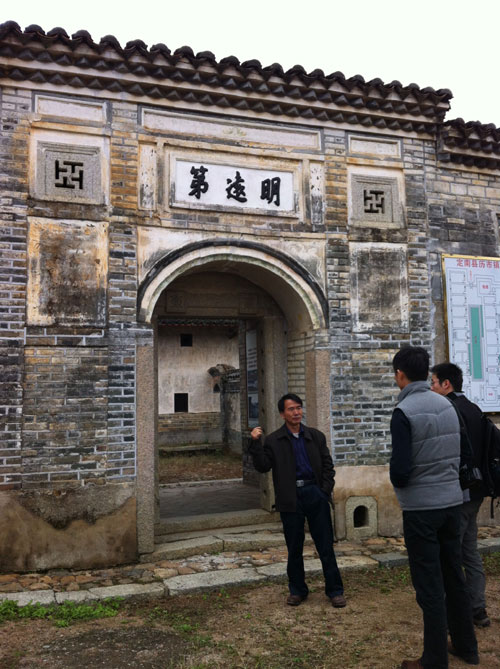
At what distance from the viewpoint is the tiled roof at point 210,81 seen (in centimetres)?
598

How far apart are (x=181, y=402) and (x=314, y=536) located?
52.7 feet

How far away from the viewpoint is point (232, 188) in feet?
22.3

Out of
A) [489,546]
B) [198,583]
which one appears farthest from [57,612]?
[489,546]

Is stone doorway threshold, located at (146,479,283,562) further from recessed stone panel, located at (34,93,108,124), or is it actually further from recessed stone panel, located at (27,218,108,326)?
recessed stone panel, located at (34,93,108,124)

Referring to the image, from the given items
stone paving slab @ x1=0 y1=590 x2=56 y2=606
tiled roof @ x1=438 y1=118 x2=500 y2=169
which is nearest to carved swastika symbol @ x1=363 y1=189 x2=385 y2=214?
tiled roof @ x1=438 y1=118 x2=500 y2=169

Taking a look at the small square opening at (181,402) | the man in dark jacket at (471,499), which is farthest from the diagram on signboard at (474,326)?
the small square opening at (181,402)

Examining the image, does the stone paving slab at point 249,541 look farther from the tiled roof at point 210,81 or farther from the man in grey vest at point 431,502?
the tiled roof at point 210,81

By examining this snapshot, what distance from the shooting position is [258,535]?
6832mm

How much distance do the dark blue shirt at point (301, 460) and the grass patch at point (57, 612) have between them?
190cm

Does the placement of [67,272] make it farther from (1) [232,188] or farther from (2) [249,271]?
(2) [249,271]

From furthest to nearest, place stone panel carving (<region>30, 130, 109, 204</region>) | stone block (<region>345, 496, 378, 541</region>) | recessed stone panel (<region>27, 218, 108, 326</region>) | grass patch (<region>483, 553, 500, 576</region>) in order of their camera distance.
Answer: stone block (<region>345, 496, 378, 541</region>)
stone panel carving (<region>30, 130, 109, 204</region>)
recessed stone panel (<region>27, 218, 108, 326</region>)
grass patch (<region>483, 553, 500, 576</region>)

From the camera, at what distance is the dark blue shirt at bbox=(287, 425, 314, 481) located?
4977 mm

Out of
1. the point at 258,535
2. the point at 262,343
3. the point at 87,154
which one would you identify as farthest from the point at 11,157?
the point at 258,535

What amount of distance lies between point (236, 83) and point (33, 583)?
5.59 metres
